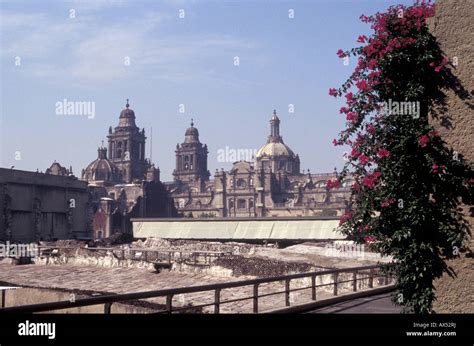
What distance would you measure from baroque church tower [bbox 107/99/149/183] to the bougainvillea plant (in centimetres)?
11316

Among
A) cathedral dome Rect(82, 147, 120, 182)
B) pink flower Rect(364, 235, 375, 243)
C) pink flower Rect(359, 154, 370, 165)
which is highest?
cathedral dome Rect(82, 147, 120, 182)

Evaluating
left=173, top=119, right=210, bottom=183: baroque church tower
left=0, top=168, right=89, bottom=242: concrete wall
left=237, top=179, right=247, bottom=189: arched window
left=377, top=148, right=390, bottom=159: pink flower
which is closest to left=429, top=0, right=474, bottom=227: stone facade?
left=377, top=148, right=390, bottom=159: pink flower

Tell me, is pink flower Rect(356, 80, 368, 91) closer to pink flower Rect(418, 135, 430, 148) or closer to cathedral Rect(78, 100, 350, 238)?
pink flower Rect(418, 135, 430, 148)

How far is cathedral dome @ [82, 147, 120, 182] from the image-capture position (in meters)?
117

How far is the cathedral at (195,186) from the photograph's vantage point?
286ft

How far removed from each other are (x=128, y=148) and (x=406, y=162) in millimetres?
117817

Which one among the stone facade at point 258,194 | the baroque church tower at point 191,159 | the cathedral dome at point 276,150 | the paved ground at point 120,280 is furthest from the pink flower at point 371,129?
the baroque church tower at point 191,159

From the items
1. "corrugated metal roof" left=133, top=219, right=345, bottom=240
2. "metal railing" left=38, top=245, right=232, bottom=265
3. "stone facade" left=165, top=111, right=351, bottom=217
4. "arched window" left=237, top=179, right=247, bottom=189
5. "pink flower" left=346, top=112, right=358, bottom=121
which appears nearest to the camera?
"pink flower" left=346, top=112, right=358, bottom=121

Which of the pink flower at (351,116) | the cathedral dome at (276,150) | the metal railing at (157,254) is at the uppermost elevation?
the cathedral dome at (276,150)

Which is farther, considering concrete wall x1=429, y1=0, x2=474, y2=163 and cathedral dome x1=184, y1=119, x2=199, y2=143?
cathedral dome x1=184, y1=119, x2=199, y2=143

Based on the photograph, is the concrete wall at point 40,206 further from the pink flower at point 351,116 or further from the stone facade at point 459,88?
the stone facade at point 459,88

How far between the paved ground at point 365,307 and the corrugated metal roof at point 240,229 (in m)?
25.9
